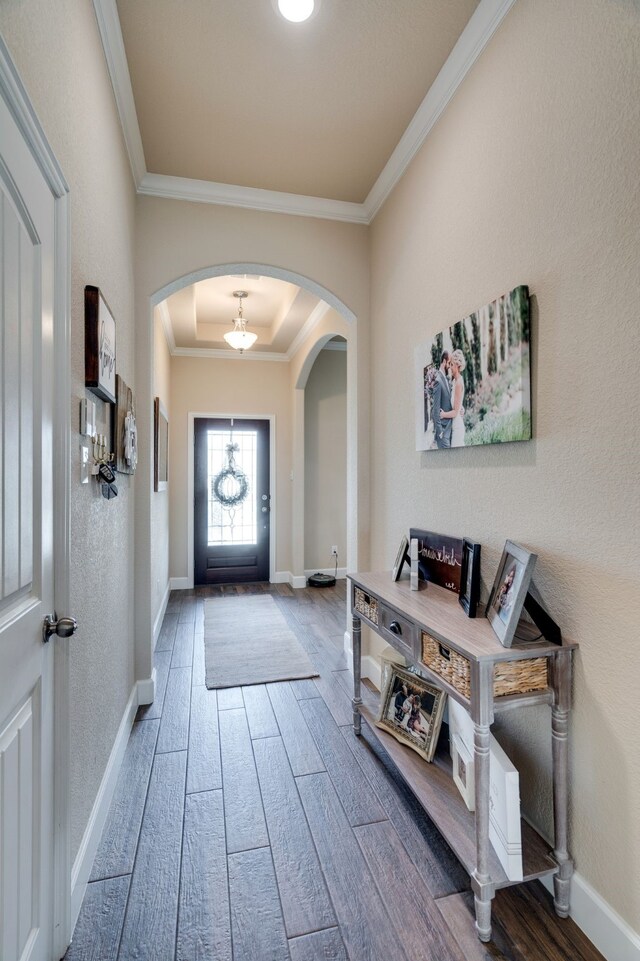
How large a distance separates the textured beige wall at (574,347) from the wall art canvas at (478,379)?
0.05 meters

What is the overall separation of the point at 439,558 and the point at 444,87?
6.76 feet

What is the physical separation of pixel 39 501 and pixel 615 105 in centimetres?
A: 181

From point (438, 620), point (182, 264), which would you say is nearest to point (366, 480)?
point (438, 620)

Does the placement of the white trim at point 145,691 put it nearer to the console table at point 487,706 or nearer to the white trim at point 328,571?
the console table at point 487,706

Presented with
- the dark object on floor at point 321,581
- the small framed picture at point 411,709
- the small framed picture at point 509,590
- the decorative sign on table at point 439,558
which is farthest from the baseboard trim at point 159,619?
the small framed picture at point 509,590

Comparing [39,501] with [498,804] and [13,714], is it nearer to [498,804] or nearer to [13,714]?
[13,714]

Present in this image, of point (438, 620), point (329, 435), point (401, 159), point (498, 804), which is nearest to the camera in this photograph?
point (498, 804)

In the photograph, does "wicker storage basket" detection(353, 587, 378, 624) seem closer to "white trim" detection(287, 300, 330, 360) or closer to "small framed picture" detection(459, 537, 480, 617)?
"small framed picture" detection(459, 537, 480, 617)

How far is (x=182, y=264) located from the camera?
8.77 ft

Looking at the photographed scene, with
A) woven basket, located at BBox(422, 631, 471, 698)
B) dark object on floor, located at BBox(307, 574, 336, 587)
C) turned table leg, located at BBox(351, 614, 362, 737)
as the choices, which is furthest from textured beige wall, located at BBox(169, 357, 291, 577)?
woven basket, located at BBox(422, 631, 471, 698)

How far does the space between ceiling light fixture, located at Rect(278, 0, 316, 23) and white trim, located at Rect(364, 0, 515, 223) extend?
617 mm

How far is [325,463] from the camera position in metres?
5.91

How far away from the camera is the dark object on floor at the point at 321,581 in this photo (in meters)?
5.53

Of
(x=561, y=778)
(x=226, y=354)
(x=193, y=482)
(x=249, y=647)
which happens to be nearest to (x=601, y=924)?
(x=561, y=778)
